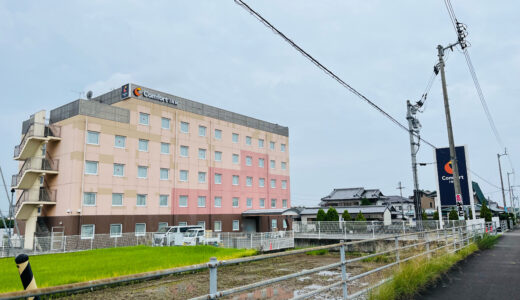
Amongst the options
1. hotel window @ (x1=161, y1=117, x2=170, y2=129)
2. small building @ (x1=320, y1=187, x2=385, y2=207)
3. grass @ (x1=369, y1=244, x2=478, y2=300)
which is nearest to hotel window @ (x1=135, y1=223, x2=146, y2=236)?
hotel window @ (x1=161, y1=117, x2=170, y2=129)

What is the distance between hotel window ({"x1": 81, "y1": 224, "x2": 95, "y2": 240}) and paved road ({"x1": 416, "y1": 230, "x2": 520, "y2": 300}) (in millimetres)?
28066

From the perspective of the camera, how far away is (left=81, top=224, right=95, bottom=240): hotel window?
29.8 m

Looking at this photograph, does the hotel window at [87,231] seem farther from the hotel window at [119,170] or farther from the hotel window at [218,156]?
the hotel window at [218,156]

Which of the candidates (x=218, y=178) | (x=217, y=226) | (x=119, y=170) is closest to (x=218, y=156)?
(x=218, y=178)

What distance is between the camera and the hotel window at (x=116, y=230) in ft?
104

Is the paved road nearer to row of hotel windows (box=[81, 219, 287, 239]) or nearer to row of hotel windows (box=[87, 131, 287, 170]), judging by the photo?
row of hotel windows (box=[81, 219, 287, 239])

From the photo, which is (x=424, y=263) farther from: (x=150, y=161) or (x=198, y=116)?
(x=198, y=116)

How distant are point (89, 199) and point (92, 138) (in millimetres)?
5442

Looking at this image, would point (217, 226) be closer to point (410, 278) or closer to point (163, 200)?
point (163, 200)

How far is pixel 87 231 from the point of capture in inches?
1191

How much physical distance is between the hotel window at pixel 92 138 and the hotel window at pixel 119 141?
1767mm

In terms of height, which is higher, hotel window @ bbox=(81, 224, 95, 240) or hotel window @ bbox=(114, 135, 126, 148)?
hotel window @ bbox=(114, 135, 126, 148)

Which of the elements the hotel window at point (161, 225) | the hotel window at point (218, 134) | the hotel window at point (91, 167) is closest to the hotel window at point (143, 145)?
the hotel window at point (91, 167)

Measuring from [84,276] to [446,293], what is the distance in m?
12.1
